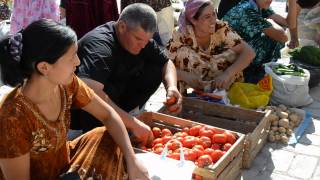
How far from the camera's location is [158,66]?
3633mm

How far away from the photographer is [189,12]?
3.73m

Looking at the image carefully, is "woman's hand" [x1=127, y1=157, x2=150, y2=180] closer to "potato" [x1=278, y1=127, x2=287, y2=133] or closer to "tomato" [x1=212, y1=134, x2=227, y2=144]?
"tomato" [x1=212, y1=134, x2=227, y2=144]

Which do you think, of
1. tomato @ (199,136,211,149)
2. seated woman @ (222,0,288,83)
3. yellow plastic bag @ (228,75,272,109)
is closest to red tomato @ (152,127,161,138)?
tomato @ (199,136,211,149)

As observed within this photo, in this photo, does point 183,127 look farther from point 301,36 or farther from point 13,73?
point 301,36

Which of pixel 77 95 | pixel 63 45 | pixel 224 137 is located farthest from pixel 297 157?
pixel 63 45

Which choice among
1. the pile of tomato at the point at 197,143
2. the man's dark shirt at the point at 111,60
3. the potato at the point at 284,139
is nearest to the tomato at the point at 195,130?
the pile of tomato at the point at 197,143

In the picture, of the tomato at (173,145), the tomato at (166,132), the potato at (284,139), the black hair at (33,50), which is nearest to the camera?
the black hair at (33,50)

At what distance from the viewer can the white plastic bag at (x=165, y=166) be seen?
254cm

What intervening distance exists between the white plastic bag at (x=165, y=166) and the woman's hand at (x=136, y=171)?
0.28 ft

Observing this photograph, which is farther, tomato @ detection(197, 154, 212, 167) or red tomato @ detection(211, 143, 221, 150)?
red tomato @ detection(211, 143, 221, 150)

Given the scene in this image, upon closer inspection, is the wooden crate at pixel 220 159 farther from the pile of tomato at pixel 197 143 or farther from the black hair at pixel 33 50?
the black hair at pixel 33 50

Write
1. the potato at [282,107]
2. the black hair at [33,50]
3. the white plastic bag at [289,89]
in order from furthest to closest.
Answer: the white plastic bag at [289,89] → the potato at [282,107] → the black hair at [33,50]

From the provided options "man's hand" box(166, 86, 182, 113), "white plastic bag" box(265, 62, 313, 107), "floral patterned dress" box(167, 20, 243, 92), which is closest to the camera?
"man's hand" box(166, 86, 182, 113)

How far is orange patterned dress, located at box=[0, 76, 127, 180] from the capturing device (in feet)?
6.52
